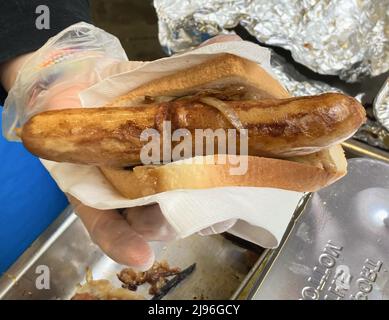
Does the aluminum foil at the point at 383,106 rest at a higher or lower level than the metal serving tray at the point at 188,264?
higher

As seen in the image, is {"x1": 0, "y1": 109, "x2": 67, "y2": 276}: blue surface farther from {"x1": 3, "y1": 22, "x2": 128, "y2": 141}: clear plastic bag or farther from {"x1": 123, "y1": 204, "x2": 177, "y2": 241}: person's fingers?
{"x1": 123, "y1": 204, "x2": 177, "y2": 241}: person's fingers

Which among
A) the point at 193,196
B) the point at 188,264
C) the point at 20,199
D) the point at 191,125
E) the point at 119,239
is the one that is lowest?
the point at 188,264

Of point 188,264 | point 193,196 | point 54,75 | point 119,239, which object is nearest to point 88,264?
point 188,264

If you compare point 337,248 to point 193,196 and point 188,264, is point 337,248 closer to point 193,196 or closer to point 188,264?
point 188,264

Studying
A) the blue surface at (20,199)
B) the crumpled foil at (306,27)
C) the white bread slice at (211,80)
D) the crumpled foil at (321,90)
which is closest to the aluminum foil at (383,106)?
the crumpled foil at (321,90)

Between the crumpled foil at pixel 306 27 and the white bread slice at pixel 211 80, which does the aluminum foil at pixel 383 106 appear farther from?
the white bread slice at pixel 211 80

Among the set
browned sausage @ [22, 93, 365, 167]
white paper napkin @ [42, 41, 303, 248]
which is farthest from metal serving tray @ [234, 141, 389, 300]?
browned sausage @ [22, 93, 365, 167]
